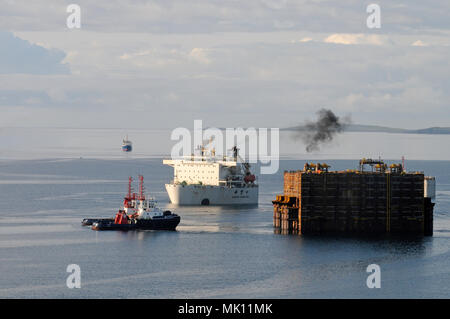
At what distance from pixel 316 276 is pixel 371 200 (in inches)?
924

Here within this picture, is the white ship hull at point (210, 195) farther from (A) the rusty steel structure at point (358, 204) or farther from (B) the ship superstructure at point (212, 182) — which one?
(A) the rusty steel structure at point (358, 204)

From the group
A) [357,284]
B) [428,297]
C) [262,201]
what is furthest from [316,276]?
[262,201]

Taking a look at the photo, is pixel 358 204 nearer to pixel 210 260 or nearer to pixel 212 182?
pixel 210 260

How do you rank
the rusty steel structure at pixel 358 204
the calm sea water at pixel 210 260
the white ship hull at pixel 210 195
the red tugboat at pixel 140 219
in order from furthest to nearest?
the white ship hull at pixel 210 195 → the red tugboat at pixel 140 219 → the rusty steel structure at pixel 358 204 → the calm sea water at pixel 210 260

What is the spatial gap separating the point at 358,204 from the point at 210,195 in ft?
136

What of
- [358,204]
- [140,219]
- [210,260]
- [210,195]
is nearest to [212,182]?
[210,195]

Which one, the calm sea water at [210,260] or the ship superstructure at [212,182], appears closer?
the calm sea water at [210,260]

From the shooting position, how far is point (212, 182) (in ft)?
438

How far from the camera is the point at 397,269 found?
7312cm

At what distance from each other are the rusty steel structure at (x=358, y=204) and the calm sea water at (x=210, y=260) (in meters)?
3.09

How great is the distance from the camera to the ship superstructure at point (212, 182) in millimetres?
129000

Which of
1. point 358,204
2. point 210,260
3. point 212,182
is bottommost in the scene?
point 210,260

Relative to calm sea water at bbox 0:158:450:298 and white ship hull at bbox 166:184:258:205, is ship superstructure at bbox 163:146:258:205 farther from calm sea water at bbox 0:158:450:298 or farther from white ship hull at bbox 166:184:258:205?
calm sea water at bbox 0:158:450:298

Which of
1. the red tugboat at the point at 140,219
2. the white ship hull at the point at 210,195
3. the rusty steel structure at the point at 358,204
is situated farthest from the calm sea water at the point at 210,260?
the white ship hull at the point at 210,195
